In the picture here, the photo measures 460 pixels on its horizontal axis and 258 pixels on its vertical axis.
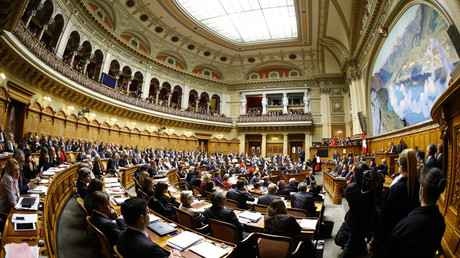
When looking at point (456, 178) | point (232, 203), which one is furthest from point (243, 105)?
point (456, 178)

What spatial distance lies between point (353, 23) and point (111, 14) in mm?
16514

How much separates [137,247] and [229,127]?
74.0 ft

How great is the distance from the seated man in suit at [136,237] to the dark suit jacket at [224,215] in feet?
3.96

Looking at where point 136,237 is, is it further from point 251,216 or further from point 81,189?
point 81,189

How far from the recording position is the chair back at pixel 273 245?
220 centimetres

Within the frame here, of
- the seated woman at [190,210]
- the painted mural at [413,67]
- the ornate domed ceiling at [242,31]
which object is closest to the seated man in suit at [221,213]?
the seated woman at [190,210]

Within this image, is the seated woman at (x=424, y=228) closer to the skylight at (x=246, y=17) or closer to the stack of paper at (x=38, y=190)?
the stack of paper at (x=38, y=190)

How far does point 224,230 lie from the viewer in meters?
2.73

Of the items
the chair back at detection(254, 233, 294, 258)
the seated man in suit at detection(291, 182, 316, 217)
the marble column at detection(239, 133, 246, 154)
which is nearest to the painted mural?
the seated man in suit at detection(291, 182, 316, 217)

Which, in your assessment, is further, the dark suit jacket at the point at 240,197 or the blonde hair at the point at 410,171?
the dark suit jacket at the point at 240,197

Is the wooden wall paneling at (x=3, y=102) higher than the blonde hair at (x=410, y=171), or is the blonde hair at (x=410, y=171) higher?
the wooden wall paneling at (x=3, y=102)

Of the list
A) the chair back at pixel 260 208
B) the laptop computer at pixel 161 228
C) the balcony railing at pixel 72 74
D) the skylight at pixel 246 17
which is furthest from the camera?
the skylight at pixel 246 17

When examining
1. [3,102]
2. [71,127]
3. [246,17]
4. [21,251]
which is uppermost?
[246,17]

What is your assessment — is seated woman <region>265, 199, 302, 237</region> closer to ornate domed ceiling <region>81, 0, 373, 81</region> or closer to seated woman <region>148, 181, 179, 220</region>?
seated woman <region>148, 181, 179, 220</region>
